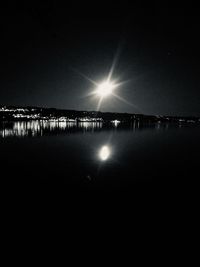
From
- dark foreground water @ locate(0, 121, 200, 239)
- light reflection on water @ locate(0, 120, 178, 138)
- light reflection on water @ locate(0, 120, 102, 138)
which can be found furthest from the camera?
light reflection on water @ locate(0, 120, 178, 138)

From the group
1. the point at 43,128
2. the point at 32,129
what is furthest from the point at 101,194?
the point at 43,128

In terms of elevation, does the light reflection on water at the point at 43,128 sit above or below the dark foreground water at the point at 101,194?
below

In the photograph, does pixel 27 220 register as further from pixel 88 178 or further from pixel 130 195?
pixel 88 178

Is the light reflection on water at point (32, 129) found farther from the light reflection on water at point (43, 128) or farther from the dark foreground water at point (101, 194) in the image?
the dark foreground water at point (101, 194)

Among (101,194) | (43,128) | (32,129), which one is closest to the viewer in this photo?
(101,194)

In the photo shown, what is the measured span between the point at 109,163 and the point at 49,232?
38.3 feet

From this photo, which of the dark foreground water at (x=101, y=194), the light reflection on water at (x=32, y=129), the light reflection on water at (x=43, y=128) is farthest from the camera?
the light reflection on water at (x=43, y=128)

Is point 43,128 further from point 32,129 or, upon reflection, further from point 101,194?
point 101,194

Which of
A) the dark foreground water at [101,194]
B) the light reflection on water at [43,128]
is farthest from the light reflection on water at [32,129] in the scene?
the dark foreground water at [101,194]

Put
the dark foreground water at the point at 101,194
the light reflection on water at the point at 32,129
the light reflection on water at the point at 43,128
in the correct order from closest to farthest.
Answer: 1. the dark foreground water at the point at 101,194
2. the light reflection on water at the point at 32,129
3. the light reflection on water at the point at 43,128

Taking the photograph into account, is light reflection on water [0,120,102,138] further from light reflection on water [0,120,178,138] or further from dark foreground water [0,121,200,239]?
dark foreground water [0,121,200,239]

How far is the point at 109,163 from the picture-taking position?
1822 cm

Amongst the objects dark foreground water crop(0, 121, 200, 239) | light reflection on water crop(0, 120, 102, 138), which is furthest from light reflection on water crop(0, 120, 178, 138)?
dark foreground water crop(0, 121, 200, 239)

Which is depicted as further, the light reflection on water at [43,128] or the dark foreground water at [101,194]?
the light reflection on water at [43,128]
